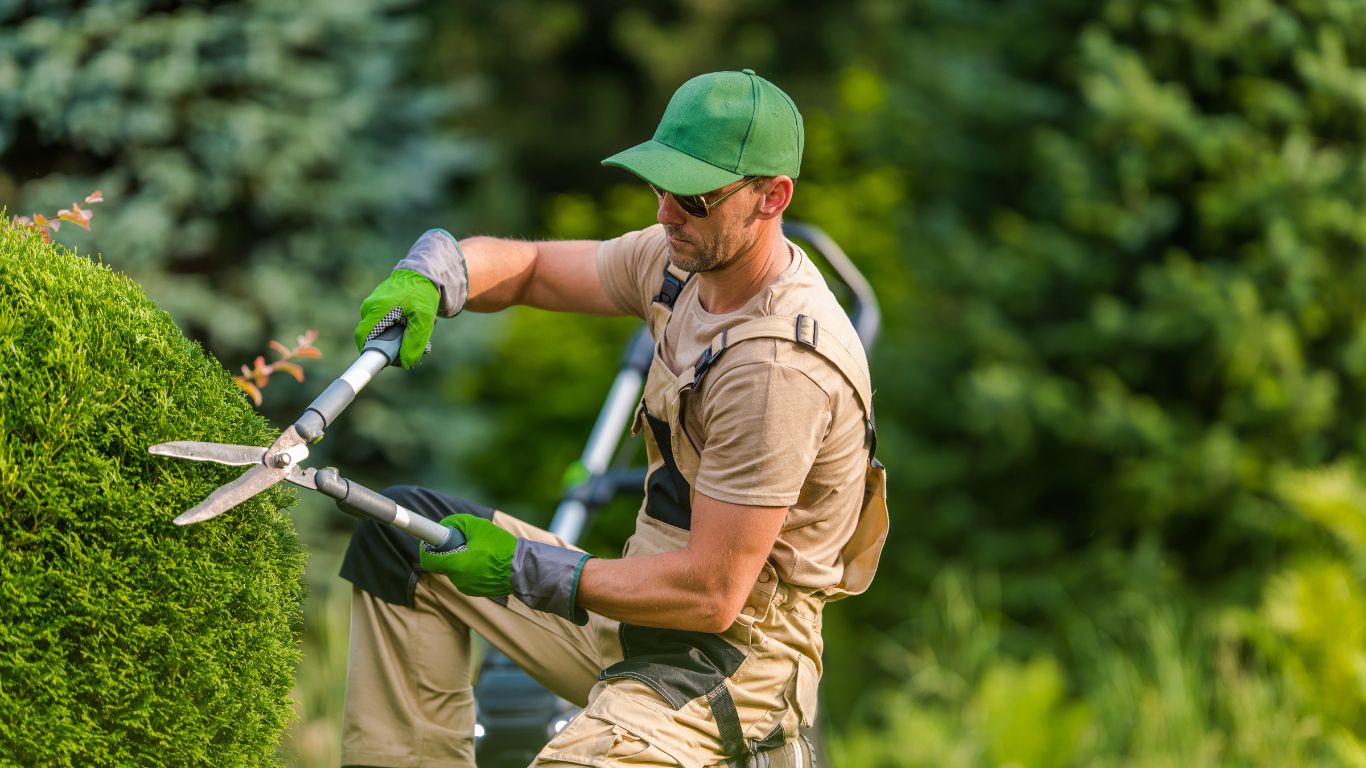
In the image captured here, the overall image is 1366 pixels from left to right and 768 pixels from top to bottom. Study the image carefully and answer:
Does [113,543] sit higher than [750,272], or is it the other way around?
[750,272]

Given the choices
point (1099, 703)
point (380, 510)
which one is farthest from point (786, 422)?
point (1099, 703)

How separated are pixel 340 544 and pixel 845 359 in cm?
421

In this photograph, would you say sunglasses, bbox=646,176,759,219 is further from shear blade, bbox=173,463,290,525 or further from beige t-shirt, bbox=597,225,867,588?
shear blade, bbox=173,463,290,525

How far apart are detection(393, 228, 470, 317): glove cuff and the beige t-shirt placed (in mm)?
431

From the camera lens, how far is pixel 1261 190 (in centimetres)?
595

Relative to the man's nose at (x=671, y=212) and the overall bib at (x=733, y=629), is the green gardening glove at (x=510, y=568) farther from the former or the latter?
the man's nose at (x=671, y=212)

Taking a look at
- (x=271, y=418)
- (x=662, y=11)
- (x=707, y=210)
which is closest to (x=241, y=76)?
(x=271, y=418)

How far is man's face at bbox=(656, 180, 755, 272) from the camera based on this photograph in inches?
108

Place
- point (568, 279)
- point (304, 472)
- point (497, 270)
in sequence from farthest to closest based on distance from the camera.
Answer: point (568, 279), point (497, 270), point (304, 472)

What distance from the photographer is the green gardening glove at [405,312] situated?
280 cm

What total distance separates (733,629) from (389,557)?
0.67m

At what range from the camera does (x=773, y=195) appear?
111 inches

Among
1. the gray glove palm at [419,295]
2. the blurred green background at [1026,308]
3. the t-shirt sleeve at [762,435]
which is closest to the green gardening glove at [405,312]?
the gray glove palm at [419,295]

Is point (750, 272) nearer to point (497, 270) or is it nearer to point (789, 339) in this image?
point (789, 339)
